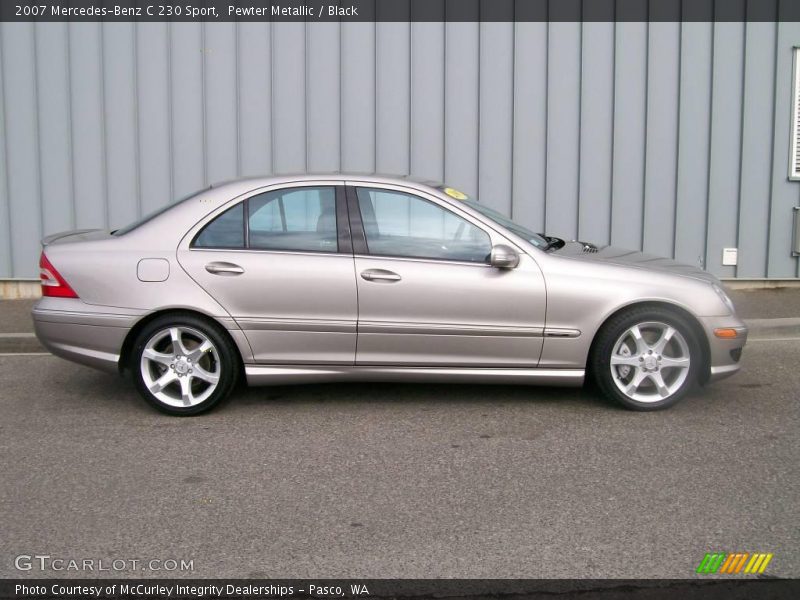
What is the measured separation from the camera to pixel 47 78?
10.1 meters

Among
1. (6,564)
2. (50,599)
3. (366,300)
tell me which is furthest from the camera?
(366,300)

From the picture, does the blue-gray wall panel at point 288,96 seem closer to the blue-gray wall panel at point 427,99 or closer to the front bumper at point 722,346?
the blue-gray wall panel at point 427,99

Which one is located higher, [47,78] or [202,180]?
[47,78]

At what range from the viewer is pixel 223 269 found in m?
6.05

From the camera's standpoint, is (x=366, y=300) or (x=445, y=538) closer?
(x=445, y=538)

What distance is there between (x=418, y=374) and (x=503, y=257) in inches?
35.6

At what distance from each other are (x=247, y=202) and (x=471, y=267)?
4.89ft

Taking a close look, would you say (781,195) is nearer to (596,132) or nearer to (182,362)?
(596,132)

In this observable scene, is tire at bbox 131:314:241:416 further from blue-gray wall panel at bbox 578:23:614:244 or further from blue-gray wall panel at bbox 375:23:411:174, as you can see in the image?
blue-gray wall panel at bbox 578:23:614:244

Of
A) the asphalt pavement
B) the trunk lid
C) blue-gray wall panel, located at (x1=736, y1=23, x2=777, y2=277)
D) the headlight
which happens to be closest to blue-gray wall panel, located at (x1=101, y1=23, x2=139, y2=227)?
the trunk lid

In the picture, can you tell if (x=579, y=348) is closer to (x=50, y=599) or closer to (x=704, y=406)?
(x=704, y=406)

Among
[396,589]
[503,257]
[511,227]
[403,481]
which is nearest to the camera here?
[396,589]
